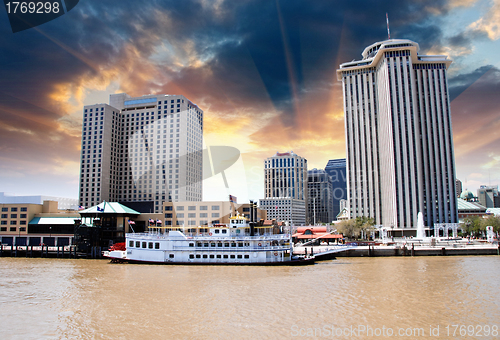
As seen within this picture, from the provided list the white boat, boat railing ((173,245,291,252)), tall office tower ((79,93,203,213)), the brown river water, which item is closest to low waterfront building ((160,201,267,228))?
tall office tower ((79,93,203,213))

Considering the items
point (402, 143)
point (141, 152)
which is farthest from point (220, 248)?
point (141, 152)

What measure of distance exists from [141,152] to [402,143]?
110 meters

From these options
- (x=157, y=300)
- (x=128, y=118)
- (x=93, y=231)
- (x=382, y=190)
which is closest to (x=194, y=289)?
(x=157, y=300)

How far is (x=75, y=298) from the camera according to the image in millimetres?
34562

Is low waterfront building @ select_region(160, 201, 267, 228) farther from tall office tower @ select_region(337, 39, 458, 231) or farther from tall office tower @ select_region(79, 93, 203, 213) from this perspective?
tall office tower @ select_region(337, 39, 458, 231)

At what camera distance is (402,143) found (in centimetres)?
13475

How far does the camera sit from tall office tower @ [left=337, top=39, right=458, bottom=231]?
133 meters

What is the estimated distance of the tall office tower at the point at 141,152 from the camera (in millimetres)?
152625

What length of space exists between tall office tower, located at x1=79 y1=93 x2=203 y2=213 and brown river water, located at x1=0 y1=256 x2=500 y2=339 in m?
105

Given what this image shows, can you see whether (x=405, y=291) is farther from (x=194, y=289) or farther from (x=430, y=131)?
(x=430, y=131)

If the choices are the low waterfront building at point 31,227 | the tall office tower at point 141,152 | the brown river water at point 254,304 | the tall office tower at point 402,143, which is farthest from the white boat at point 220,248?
the tall office tower at point 141,152

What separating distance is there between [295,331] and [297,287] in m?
14.7

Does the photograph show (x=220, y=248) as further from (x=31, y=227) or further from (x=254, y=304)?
(x=31, y=227)

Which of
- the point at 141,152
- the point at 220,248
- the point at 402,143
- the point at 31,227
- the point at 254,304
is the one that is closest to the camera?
the point at 254,304
